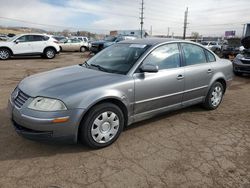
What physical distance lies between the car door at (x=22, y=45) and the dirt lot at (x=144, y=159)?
37.5ft

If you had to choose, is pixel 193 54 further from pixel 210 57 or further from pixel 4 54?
pixel 4 54

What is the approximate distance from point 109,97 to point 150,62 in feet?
3.40

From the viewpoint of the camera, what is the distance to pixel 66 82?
329 centimetres

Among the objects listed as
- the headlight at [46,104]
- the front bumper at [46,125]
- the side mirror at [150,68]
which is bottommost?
the front bumper at [46,125]

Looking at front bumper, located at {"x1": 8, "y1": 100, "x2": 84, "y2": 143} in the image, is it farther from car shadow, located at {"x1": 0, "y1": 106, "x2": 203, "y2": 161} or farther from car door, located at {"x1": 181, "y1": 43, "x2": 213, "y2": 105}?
car door, located at {"x1": 181, "y1": 43, "x2": 213, "y2": 105}

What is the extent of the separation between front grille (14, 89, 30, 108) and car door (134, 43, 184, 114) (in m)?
1.58

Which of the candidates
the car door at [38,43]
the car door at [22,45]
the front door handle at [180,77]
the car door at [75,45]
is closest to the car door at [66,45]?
the car door at [75,45]

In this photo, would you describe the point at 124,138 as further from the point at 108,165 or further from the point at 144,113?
the point at 108,165

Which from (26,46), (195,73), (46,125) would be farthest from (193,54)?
(26,46)

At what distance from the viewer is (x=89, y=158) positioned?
313 centimetres

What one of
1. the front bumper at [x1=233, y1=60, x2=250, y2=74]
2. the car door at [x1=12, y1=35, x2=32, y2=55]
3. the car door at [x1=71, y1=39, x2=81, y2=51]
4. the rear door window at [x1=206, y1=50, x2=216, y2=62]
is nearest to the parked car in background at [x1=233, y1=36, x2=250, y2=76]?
the front bumper at [x1=233, y1=60, x2=250, y2=74]

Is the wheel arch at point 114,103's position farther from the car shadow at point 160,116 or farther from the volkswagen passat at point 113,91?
the car shadow at point 160,116

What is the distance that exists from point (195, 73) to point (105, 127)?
7.03 feet

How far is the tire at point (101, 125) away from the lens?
3142 mm
